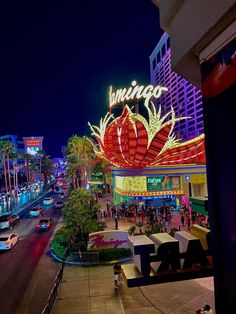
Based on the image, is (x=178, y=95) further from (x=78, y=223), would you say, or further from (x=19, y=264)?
(x=19, y=264)

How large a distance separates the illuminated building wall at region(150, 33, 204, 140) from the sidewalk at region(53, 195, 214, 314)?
Result: 7737cm

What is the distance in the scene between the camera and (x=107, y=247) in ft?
61.8

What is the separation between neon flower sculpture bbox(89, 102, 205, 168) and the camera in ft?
95.1

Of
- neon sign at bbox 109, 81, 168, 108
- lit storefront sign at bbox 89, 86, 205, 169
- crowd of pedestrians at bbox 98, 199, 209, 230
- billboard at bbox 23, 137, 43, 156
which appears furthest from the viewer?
billboard at bbox 23, 137, 43, 156

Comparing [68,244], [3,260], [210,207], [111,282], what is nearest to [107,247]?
[68,244]

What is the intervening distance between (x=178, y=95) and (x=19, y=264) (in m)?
109

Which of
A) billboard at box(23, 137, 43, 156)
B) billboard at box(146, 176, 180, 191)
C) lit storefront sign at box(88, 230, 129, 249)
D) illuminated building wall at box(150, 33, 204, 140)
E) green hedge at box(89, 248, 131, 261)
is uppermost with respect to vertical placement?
illuminated building wall at box(150, 33, 204, 140)

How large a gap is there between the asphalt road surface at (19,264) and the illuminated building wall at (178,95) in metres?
68.0

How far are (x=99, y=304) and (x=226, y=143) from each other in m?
10.2

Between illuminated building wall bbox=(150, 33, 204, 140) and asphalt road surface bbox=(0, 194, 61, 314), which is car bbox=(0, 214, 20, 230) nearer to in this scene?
asphalt road surface bbox=(0, 194, 61, 314)

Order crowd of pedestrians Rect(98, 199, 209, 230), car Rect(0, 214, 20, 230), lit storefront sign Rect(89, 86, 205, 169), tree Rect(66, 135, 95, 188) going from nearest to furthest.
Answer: crowd of pedestrians Rect(98, 199, 209, 230) → lit storefront sign Rect(89, 86, 205, 169) → car Rect(0, 214, 20, 230) → tree Rect(66, 135, 95, 188)

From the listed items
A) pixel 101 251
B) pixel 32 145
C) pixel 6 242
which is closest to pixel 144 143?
pixel 101 251

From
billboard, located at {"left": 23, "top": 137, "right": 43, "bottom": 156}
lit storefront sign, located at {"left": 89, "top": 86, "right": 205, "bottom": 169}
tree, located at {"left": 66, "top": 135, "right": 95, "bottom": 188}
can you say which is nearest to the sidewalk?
lit storefront sign, located at {"left": 89, "top": 86, "right": 205, "bottom": 169}

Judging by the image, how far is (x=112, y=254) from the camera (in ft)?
57.5
